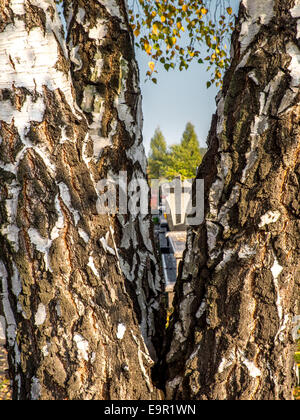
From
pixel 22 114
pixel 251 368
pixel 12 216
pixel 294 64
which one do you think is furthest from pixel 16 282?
pixel 294 64

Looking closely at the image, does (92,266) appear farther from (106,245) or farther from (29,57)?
(29,57)

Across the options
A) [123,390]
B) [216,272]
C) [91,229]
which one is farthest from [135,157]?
[123,390]

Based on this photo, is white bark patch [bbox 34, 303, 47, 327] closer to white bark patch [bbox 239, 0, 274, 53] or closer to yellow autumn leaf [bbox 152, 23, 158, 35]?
white bark patch [bbox 239, 0, 274, 53]

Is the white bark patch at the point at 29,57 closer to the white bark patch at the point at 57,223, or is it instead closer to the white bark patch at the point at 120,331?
the white bark patch at the point at 57,223

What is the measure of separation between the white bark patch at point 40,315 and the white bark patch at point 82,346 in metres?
0.14

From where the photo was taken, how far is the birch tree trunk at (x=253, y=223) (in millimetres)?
1230

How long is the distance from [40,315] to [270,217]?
0.96 meters

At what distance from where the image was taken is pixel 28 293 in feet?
4.22

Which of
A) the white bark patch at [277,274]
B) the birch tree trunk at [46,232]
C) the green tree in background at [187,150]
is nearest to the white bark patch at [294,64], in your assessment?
the white bark patch at [277,274]

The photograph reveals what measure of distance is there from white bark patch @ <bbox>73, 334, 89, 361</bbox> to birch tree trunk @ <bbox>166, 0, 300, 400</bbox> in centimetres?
44

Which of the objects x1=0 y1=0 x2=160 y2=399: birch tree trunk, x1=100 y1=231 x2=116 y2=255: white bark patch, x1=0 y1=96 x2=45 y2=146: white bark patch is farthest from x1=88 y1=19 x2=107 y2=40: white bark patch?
x1=100 y1=231 x2=116 y2=255: white bark patch

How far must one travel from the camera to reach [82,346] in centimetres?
129
